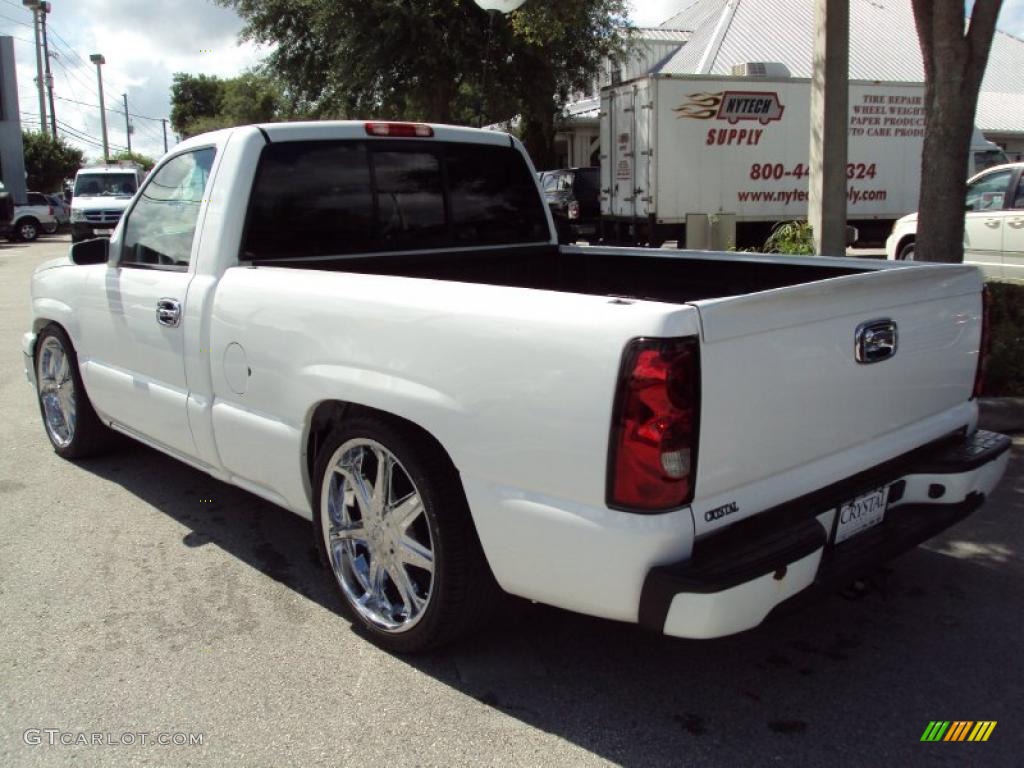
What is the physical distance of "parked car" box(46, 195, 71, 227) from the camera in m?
36.3

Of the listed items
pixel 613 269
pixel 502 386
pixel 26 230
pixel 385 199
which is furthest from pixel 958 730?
pixel 26 230

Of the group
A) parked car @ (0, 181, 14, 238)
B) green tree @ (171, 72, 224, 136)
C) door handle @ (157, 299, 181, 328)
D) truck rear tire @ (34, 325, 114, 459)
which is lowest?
truck rear tire @ (34, 325, 114, 459)

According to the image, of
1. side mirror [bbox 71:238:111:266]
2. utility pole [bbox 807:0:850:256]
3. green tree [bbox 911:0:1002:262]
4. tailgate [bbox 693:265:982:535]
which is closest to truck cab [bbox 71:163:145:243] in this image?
utility pole [bbox 807:0:850:256]

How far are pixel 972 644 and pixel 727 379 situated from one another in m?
1.73

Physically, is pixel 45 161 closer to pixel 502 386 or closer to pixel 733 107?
pixel 733 107

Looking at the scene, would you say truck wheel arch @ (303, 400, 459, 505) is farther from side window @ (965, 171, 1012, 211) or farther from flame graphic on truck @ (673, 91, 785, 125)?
flame graphic on truck @ (673, 91, 785, 125)

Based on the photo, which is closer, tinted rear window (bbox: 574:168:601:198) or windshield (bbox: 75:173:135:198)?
tinted rear window (bbox: 574:168:601:198)

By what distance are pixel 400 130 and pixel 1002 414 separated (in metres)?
4.35

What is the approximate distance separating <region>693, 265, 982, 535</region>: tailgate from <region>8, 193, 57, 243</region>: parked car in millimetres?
34738

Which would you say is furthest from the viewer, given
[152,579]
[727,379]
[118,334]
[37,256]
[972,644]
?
[37,256]

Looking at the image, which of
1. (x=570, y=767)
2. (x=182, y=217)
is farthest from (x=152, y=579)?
(x=570, y=767)

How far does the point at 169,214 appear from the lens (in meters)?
4.60

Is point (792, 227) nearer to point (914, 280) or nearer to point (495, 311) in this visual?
point (914, 280)

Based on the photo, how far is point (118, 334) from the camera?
15.7 ft
